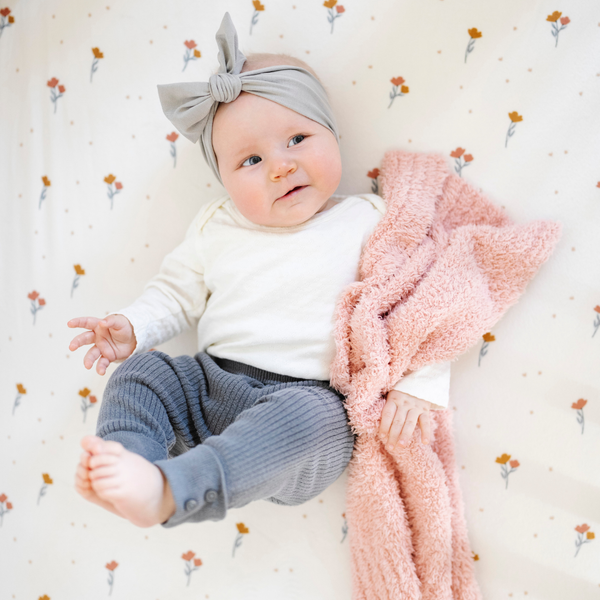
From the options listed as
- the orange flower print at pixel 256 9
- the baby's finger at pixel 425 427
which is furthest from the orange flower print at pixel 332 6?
the baby's finger at pixel 425 427

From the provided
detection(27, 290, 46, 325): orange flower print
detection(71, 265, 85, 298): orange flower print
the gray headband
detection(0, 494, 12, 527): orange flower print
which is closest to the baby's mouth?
the gray headband

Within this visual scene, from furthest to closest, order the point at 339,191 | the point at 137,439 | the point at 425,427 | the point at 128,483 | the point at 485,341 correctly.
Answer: the point at 339,191 < the point at 485,341 < the point at 425,427 < the point at 137,439 < the point at 128,483

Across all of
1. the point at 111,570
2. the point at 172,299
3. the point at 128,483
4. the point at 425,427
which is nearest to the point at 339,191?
the point at 172,299

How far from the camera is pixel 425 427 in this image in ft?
3.03

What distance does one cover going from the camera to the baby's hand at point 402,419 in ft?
3.03

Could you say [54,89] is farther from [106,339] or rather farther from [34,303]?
[106,339]

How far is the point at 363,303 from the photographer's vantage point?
0.97 meters

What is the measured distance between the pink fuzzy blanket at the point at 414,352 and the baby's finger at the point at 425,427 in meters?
0.04

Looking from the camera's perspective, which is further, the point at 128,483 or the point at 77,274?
the point at 77,274

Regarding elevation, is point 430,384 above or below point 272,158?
below

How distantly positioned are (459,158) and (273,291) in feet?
1.62

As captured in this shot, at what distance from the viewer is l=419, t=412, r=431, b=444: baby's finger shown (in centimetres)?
92

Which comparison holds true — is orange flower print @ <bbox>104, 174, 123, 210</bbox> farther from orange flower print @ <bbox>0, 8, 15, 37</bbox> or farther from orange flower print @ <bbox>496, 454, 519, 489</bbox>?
orange flower print @ <bbox>496, 454, 519, 489</bbox>

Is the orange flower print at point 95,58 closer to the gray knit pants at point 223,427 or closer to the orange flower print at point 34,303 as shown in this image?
the orange flower print at point 34,303
